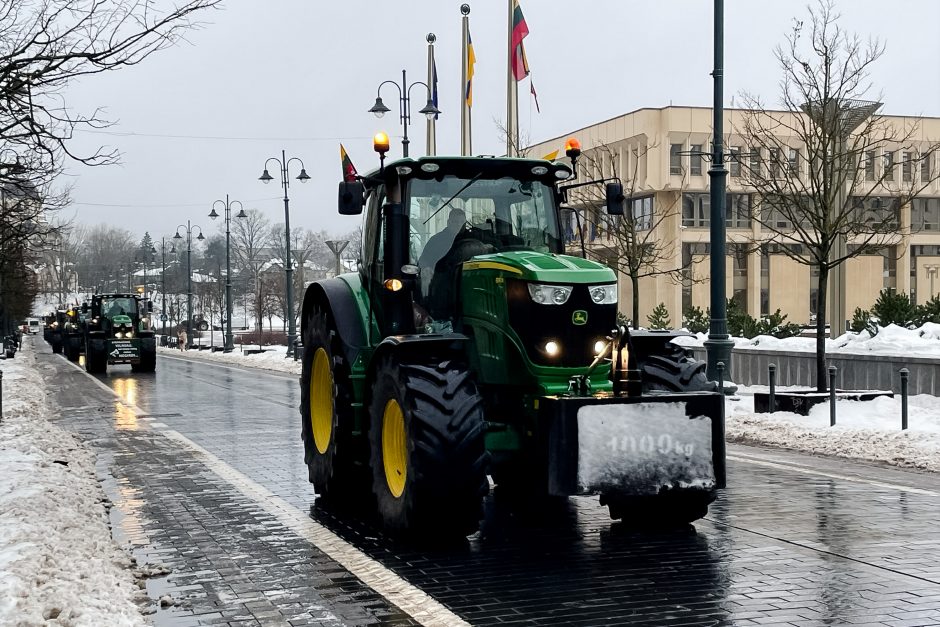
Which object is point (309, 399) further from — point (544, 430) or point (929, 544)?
point (929, 544)

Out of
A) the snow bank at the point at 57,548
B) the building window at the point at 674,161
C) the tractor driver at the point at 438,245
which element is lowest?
the snow bank at the point at 57,548

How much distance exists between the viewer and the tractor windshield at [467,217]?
9.26 metres

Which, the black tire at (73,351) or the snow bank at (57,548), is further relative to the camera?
the black tire at (73,351)

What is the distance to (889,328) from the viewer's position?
79.0 feet

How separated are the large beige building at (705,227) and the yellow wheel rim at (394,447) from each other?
5825 centimetres

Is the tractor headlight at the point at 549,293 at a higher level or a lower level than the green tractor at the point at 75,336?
higher

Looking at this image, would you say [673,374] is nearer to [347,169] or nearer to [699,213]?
[347,169]

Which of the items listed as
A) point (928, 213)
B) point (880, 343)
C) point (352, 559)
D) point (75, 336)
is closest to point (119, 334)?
point (75, 336)

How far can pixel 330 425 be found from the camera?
10.6 meters

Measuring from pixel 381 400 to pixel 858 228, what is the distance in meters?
15.3

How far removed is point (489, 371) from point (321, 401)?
116 inches

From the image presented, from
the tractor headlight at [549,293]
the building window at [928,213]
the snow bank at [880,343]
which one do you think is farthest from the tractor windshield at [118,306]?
the building window at [928,213]

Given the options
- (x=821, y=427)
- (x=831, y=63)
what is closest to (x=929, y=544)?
(x=821, y=427)

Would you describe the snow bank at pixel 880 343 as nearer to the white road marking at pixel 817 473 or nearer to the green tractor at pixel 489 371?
the white road marking at pixel 817 473
